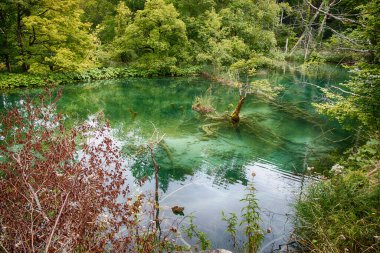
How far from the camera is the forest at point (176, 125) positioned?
13.1 feet

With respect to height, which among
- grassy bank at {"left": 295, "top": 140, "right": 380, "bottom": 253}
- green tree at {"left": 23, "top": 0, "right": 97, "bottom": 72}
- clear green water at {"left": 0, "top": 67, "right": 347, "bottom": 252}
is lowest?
clear green water at {"left": 0, "top": 67, "right": 347, "bottom": 252}

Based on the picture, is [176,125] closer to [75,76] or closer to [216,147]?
[216,147]

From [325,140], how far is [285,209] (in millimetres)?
5444

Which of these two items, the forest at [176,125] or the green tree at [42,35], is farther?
the green tree at [42,35]

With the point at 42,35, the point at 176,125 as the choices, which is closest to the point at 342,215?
the point at 176,125

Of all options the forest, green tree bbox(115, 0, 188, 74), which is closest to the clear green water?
the forest

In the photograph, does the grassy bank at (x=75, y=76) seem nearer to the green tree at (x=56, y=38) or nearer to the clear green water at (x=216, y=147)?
the green tree at (x=56, y=38)

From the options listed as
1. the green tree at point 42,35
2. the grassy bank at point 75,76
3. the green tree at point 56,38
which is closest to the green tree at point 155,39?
the grassy bank at point 75,76

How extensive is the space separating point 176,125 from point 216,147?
9.00 feet

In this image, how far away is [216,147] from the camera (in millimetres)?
10203

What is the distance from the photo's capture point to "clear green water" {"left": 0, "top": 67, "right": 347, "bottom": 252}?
669cm

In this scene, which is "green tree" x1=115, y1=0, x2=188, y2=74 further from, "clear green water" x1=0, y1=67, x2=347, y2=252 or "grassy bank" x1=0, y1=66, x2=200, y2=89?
"clear green water" x1=0, y1=67, x2=347, y2=252

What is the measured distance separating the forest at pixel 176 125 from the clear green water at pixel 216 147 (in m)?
0.08

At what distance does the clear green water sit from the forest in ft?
0.26
